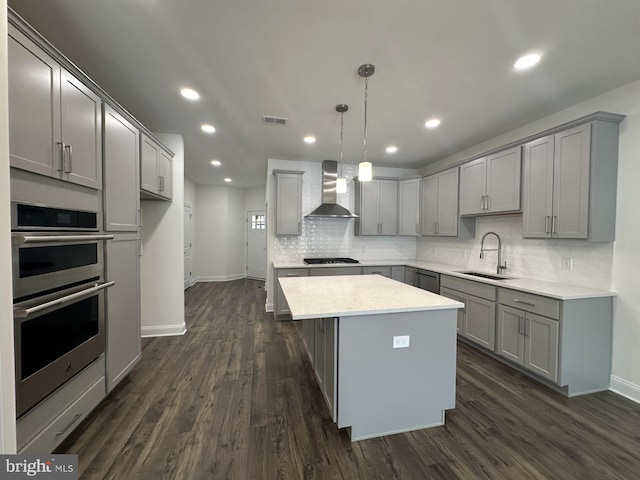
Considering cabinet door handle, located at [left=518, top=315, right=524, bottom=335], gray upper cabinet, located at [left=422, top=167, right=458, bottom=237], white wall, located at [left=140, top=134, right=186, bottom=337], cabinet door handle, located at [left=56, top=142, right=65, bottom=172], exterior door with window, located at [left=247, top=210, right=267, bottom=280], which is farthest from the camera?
exterior door with window, located at [left=247, top=210, right=267, bottom=280]

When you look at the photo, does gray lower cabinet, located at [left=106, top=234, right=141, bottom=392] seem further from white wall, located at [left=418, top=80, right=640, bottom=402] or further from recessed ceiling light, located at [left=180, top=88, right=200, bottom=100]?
white wall, located at [left=418, top=80, right=640, bottom=402]

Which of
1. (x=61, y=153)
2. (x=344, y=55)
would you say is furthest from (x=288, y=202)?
(x=61, y=153)

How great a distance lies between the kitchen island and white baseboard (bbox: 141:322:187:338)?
8.24 feet

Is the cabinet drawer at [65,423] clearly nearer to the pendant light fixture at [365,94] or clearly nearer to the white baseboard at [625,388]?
the pendant light fixture at [365,94]

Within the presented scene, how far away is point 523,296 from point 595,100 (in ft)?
6.63

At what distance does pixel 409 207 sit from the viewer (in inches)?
188

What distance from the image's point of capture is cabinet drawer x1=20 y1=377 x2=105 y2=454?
4.45ft

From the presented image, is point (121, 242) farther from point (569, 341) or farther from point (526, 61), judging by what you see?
point (569, 341)

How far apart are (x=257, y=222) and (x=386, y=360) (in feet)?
21.3

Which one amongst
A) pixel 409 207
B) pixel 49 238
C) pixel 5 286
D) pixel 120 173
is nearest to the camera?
pixel 5 286

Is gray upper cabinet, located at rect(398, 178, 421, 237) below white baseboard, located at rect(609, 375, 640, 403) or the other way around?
the other way around

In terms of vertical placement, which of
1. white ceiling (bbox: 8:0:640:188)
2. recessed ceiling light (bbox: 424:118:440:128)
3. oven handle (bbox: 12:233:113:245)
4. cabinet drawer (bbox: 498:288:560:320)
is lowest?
cabinet drawer (bbox: 498:288:560:320)

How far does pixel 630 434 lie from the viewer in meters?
1.85

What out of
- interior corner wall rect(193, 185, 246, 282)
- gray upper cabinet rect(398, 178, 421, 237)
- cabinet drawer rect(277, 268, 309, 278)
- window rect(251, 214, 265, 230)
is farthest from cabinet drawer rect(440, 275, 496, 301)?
interior corner wall rect(193, 185, 246, 282)
